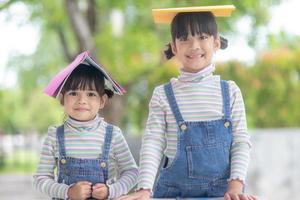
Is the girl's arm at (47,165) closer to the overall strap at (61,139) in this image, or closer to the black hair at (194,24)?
the overall strap at (61,139)

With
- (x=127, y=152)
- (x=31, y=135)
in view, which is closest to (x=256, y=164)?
(x=127, y=152)

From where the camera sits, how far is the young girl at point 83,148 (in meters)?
2.55

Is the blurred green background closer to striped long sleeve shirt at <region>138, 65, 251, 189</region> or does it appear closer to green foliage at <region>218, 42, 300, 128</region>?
green foliage at <region>218, 42, 300, 128</region>

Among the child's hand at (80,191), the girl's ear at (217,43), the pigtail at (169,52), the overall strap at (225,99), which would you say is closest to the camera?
the child's hand at (80,191)

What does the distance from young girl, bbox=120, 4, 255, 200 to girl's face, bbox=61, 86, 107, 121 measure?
23 centimetres

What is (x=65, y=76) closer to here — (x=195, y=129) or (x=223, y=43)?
(x=195, y=129)

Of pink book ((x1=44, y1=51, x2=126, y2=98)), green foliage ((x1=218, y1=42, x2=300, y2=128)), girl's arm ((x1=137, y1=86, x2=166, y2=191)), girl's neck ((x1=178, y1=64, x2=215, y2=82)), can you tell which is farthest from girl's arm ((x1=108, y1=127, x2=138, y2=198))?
green foliage ((x1=218, y1=42, x2=300, y2=128))

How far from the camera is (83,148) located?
8.45 ft

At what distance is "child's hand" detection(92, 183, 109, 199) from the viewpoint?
2.46 meters

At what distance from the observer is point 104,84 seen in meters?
2.66

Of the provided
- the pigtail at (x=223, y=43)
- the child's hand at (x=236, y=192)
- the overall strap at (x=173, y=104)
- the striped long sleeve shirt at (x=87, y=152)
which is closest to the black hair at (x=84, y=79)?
the striped long sleeve shirt at (x=87, y=152)

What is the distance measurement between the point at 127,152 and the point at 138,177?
15 centimetres

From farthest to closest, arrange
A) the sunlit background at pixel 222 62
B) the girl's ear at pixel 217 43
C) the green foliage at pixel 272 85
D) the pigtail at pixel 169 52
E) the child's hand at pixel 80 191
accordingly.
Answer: the green foliage at pixel 272 85 → the sunlit background at pixel 222 62 → the pigtail at pixel 169 52 → the girl's ear at pixel 217 43 → the child's hand at pixel 80 191

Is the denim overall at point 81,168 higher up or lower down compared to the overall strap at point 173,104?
lower down
